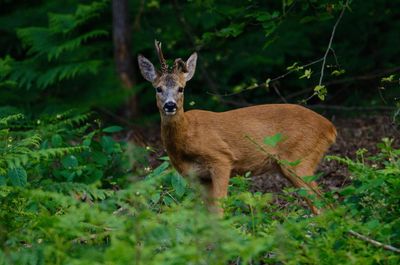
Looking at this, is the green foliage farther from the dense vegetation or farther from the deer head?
the deer head

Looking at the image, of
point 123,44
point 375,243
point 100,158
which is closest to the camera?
point 375,243

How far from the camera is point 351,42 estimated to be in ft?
40.1

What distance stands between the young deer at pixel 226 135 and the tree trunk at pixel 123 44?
3730mm

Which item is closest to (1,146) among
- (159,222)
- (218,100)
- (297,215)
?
(159,222)

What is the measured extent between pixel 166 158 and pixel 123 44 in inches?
185

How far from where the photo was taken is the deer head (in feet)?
22.1

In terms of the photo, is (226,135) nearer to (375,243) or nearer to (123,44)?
(375,243)

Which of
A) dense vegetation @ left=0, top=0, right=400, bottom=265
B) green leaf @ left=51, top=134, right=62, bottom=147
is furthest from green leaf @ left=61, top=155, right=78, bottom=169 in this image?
green leaf @ left=51, top=134, right=62, bottom=147

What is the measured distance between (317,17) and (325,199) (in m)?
2.99

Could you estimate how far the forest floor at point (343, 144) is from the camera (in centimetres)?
772

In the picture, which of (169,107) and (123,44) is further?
(123,44)

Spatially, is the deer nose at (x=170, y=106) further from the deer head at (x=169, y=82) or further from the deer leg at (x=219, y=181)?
the deer leg at (x=219, y=181)

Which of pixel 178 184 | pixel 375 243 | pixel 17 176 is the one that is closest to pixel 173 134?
pixel 178 184

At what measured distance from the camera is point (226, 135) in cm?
706
